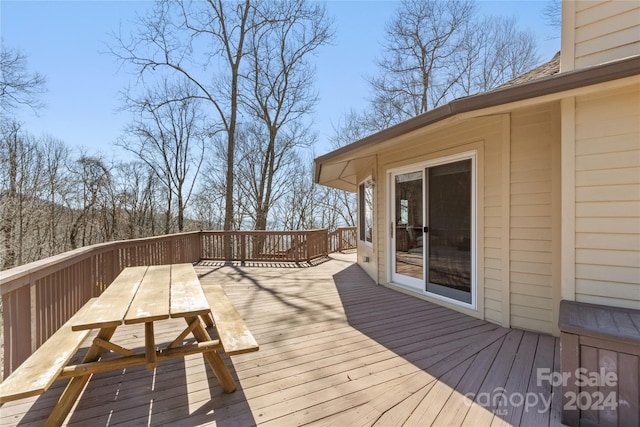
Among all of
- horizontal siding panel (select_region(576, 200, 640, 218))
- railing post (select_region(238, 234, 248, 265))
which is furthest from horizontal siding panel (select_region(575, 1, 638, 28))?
railing post (select_region(238, 234, 248, 265))

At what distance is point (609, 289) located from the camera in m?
2.08

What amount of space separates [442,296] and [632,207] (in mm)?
2203

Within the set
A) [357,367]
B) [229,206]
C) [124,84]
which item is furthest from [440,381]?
[124,84]

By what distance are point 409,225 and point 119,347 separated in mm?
3707

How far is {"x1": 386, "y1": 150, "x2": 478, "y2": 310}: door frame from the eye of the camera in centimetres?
341

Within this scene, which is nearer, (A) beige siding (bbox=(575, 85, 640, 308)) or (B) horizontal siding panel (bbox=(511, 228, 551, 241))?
(A) beige siding (bbox=(575, 85, 640, 308))

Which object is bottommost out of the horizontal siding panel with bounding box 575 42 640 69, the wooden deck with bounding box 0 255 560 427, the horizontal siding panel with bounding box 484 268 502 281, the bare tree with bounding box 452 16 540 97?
the wooden deck with bounding box 0 255 560 427

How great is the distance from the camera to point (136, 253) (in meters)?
4.60

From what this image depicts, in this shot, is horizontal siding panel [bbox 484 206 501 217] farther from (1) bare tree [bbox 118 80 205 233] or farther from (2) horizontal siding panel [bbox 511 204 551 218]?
(1) bare tree [bbox 118 80 205 233]

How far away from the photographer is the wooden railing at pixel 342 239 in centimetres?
958

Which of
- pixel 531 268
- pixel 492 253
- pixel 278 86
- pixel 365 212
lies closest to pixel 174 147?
pixel 278 86

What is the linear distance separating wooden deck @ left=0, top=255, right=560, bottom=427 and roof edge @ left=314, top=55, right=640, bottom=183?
208cm

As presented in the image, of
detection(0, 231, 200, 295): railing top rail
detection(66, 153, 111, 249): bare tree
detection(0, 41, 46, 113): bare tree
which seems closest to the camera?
detection(0, 231, 200, 295): railing top rail

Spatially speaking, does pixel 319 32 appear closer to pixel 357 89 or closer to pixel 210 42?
pixel 357 89
